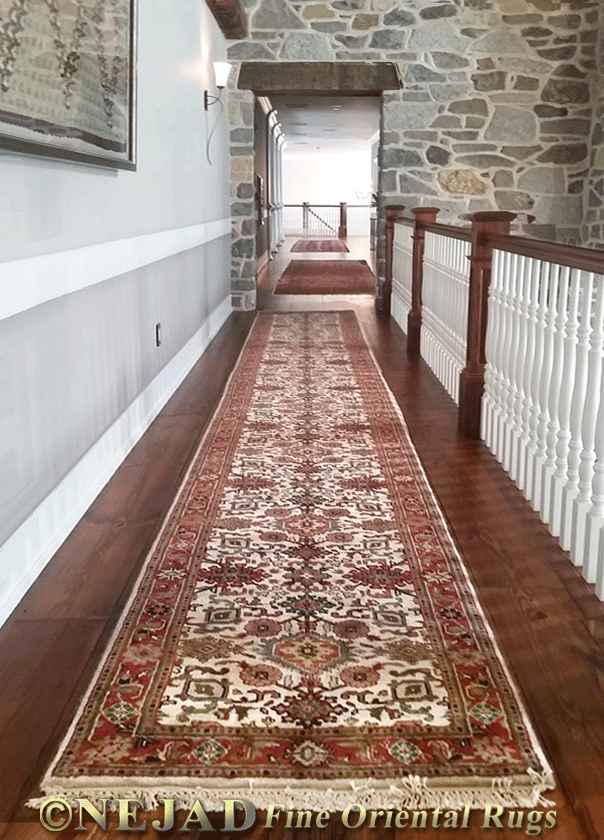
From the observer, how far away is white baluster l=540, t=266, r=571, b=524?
2693 mm

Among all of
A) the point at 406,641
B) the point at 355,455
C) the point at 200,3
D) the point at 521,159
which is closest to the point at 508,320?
the point at 355,455

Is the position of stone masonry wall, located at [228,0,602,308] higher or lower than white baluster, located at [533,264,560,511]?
higher

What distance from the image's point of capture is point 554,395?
2814 millimetres

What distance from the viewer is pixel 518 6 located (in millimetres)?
7938

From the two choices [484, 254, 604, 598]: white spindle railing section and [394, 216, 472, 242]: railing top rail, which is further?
[394, 216, 472, 242]: railing top rail

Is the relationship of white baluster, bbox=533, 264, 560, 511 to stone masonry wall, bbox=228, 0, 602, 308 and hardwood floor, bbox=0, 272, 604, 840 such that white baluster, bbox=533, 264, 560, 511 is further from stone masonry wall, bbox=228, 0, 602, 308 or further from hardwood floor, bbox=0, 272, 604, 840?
stone masonry wall, bbox=228, 0, 602, 308

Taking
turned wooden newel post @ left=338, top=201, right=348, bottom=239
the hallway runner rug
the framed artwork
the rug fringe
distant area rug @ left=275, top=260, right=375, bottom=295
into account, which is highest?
the framed artwork

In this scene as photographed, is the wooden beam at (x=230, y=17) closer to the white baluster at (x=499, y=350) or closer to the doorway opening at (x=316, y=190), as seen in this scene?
the doorway opening at (x=316, y=190)

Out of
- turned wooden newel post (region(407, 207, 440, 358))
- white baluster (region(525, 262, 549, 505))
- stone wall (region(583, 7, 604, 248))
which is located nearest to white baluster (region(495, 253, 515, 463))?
white baluster (region(525, 262, 549, 505))

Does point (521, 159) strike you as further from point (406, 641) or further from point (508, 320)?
point (406, 641)

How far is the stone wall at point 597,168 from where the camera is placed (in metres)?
7.98

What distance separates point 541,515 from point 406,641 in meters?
1.03

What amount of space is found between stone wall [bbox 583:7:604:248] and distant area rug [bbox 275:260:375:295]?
9.20ft

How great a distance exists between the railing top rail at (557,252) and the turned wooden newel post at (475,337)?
278 mm
